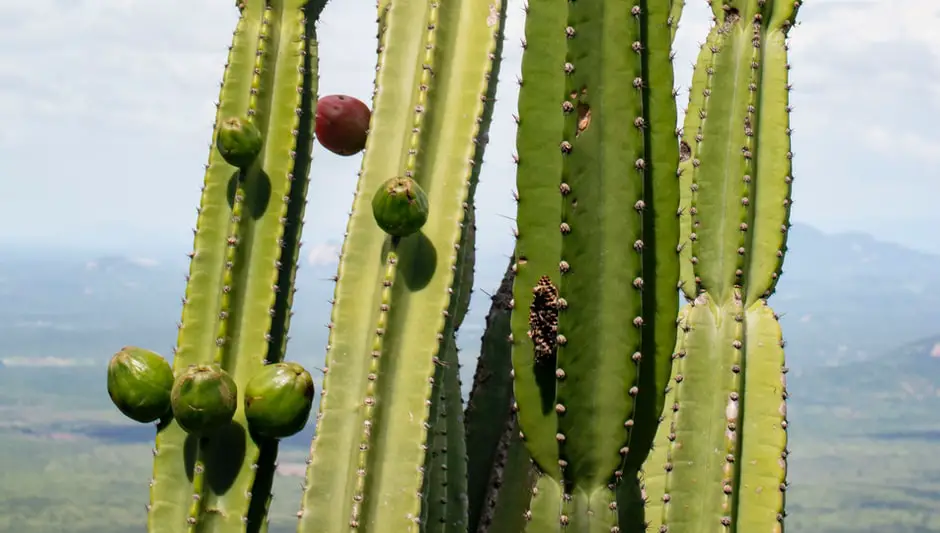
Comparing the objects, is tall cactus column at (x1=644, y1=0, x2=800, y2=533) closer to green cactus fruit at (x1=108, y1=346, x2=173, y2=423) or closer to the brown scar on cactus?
the brown scar on cactus

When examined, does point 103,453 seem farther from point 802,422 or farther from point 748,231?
point 748,231

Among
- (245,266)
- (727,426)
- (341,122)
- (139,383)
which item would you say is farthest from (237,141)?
(727,426)

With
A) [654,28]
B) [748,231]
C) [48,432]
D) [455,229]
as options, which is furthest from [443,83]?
[48,432]

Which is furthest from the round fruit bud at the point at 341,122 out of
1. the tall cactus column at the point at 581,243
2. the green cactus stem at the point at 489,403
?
the tall cactus column at the point at 581,243

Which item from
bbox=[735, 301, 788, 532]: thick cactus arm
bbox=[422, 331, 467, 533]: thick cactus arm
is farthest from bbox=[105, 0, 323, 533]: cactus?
bbox=[735, 301, 788, 532]: thick cactus arm

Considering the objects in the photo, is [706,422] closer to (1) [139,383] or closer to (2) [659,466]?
(2) [659,466]

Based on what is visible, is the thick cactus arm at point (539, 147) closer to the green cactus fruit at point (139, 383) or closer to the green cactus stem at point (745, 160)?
the green cactus fruit at point (139, 383)
